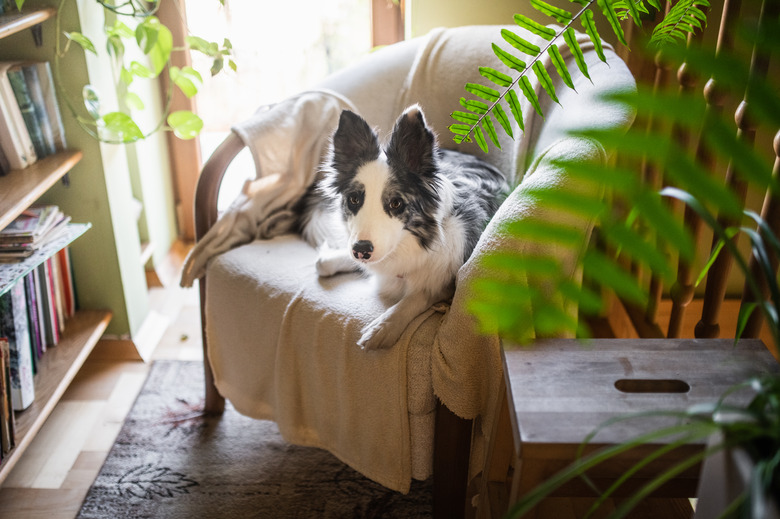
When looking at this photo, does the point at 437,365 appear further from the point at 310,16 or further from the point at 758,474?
the point at 310,16

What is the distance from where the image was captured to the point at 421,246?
1504 millimetres

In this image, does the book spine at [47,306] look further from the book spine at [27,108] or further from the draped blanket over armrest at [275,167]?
the draped blanket over armrest at [275,167]

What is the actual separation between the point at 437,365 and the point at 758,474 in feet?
2.66

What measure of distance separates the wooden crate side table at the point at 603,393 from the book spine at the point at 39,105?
1.53m

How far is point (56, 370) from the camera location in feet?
6.38

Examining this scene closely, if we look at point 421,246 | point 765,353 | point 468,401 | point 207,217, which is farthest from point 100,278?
point 765,353

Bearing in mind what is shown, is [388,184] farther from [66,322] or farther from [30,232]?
[66,322]

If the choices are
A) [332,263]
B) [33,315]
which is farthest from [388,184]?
[33,315]

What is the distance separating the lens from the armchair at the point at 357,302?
1.37 metres

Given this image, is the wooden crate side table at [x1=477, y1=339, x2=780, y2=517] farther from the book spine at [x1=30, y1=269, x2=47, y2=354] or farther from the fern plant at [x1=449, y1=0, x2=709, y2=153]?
the book spine at [x1=30, y1=269, x2=47, y2=354]

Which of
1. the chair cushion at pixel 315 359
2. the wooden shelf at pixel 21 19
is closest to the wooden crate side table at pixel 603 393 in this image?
the chair cushion at pixel 315 359

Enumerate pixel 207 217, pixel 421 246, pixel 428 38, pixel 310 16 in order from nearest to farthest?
1. pixel 421 246
2. pixel 207 217
3. pixel 428 38
4. pixel 310 16

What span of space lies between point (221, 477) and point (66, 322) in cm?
80

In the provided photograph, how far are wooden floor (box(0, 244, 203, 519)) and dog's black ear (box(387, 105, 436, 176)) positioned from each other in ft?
3.99
